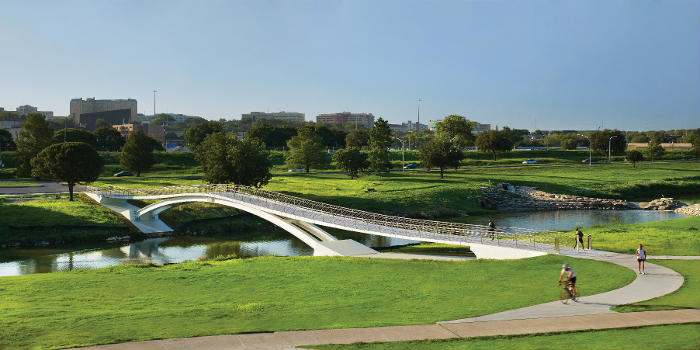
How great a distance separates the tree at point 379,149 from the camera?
10038cm

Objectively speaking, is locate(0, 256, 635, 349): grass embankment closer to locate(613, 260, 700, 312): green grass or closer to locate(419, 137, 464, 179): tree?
locate(613, 260, 700, 312): green grass

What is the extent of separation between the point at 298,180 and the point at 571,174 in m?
49.5

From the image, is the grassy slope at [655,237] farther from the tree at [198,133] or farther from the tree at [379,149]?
the tree at [198,133]

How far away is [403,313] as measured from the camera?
23094 mm

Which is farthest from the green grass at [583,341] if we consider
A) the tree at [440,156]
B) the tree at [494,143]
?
the tree at [494,143]

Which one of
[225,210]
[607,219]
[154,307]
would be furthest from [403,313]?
[607,219]

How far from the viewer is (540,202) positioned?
3152 inches

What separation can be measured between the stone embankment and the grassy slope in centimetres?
2677

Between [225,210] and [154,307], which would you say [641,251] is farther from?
[225,210]

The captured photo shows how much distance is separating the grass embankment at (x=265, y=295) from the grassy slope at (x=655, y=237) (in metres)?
7.54

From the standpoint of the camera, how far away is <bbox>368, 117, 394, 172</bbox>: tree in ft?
329

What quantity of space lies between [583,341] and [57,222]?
5198 cm

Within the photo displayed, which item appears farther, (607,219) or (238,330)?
(607,219)

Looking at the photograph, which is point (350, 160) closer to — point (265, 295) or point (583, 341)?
point (265, 295)
